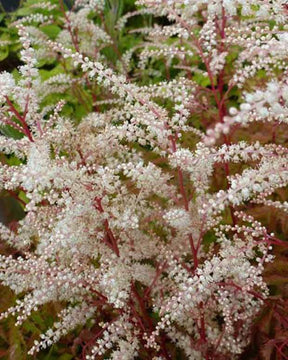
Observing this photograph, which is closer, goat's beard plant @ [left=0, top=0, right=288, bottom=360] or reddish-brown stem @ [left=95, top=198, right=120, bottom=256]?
goat's beard plant @ [left=0, top=0, right=288, bottom=360]

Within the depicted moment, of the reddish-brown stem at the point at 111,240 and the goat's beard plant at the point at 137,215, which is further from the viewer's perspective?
the reddish-brown stem at the point at 111,240

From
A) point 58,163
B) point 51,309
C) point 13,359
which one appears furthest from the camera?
point 51,309

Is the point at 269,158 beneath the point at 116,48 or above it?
above

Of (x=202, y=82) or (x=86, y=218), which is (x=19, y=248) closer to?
(x=86, y=218)

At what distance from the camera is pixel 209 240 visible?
2703 mm

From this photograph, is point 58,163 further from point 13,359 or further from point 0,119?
point 13,359

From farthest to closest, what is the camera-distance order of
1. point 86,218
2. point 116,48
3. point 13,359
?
point 116,48, point 13,359, point 86,218

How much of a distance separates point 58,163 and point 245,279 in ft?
2.90

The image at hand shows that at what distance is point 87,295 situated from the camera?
237cm

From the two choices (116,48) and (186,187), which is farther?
(116,48)

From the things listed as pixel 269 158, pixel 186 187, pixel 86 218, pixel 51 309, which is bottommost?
pixel 51 309

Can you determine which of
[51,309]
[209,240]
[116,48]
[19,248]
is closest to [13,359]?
[51,309]

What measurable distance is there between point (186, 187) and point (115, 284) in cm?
86

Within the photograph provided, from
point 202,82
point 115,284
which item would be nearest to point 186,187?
point 115,284
